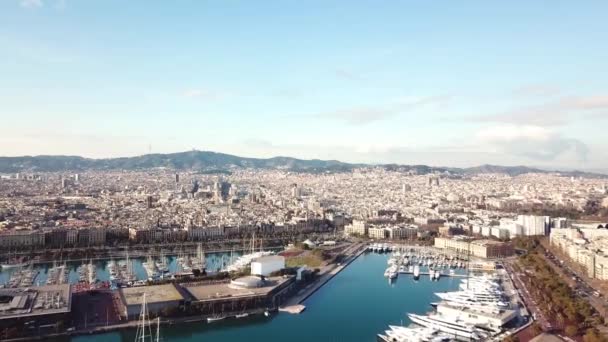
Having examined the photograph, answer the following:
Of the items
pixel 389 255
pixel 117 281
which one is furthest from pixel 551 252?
pixel 117 281

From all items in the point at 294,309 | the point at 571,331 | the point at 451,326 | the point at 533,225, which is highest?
the point at 533,225

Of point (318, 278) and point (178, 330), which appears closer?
point (178, 330)

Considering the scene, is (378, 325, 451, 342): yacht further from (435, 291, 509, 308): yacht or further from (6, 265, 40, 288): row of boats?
(6, 265, 40, 288): row of boats

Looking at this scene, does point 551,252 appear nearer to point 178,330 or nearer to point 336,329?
point 336,329

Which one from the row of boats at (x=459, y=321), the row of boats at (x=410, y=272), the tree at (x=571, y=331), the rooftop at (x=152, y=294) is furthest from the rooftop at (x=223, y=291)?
the tree at (x=571, y=331)

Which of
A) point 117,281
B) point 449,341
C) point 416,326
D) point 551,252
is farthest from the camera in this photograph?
point 551,252

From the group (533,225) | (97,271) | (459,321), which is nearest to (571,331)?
(459,321)

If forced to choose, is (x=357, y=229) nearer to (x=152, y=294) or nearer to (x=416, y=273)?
(x=416, y=273)
